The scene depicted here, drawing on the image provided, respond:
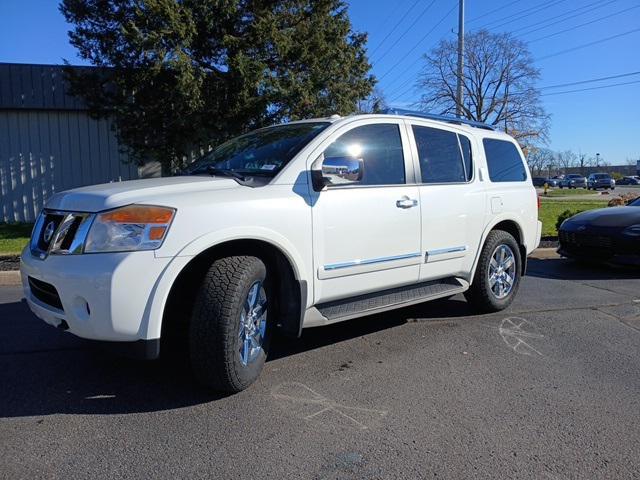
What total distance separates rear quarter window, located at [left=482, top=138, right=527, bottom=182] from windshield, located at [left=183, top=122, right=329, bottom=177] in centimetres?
224

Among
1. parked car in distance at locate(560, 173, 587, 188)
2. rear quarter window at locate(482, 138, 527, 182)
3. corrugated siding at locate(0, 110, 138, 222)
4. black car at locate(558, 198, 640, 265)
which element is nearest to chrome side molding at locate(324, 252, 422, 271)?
rear quarter window at locate(482, 138, 527, 182)

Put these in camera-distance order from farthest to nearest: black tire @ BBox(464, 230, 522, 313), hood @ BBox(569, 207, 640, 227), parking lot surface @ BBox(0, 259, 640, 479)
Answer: hood @ BBox(569, 207, 640, 227) < black tire @ BBox(464, 230, 522, 313) < parking lot surface @ BBox(0, 259, 640, 479)

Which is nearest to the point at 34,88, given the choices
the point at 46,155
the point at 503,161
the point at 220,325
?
the point at 46,155

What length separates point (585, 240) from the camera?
8047 mm

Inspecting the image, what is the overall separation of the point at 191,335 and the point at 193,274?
1.49 feet

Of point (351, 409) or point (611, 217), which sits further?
point (611, 217)

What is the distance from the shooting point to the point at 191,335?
10.4ft

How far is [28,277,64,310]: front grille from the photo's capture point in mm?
3161

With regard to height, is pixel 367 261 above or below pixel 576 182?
below

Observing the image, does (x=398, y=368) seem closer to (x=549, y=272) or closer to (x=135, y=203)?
(x=135, y=203)

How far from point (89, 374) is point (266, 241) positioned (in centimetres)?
169

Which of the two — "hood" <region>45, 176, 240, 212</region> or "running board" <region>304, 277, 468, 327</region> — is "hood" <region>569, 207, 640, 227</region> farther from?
"hood" <region>45, 176, 240, 212</region>

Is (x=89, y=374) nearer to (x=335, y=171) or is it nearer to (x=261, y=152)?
(x=261, y=152)

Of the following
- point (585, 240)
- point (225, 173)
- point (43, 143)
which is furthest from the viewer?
point (43, 143)
